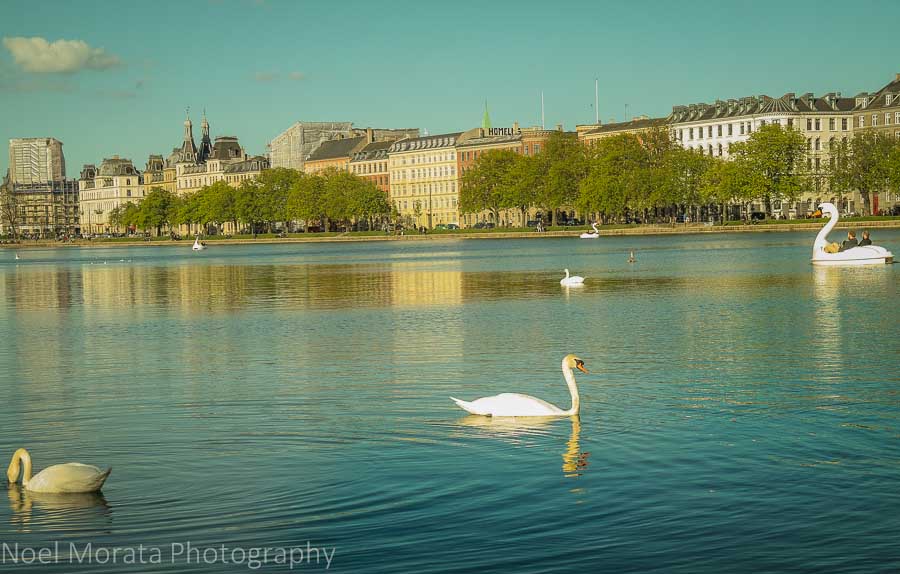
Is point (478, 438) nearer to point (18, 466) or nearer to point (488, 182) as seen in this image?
point (18, 466)

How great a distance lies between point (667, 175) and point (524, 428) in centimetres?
13857

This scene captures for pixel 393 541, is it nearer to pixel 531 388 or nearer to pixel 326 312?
pixel 531 388

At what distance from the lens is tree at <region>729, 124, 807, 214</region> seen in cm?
13662

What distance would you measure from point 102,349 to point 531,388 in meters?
13.8

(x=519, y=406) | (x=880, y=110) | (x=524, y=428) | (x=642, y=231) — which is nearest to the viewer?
(x=524, y=428)

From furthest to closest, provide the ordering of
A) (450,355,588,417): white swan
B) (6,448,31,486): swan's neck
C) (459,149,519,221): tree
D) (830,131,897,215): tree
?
(459,149,519,221): tree, (830,131,897,215): tree, (450,355,588,417): white swan, (6,448,31,486): swan's neck

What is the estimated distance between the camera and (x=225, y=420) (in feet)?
61.9

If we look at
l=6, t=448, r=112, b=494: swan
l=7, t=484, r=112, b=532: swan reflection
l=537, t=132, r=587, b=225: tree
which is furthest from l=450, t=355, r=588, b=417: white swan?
l=537, t=132, r=587, b=225: tree

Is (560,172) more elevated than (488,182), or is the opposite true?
(560,172)

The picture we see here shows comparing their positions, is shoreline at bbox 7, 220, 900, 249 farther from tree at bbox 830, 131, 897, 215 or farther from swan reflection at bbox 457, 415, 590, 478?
swan reflection at bbox 457, 415, 590, 478

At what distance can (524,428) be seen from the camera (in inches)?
690

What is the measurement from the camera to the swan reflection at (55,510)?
12859 mm

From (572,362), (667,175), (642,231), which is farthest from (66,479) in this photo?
(667,175)

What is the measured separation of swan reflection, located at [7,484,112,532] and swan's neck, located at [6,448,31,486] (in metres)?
0.12
